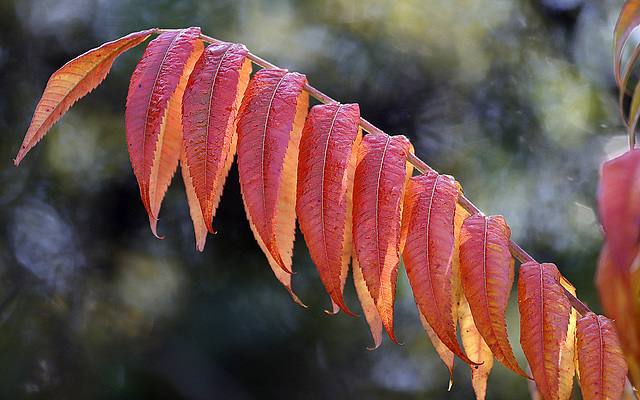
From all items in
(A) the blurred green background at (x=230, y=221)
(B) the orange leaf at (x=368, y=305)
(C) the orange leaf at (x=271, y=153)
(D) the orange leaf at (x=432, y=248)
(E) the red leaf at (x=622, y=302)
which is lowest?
(A) the blurred green background at (x=230, y=221)

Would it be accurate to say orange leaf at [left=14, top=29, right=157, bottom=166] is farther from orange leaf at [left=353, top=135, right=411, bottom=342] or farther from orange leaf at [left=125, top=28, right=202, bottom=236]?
orange leaf at [left=353, top=135, right=411, bottom=342]

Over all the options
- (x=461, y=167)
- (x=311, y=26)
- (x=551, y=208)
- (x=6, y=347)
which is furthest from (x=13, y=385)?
(x=551, y=208)

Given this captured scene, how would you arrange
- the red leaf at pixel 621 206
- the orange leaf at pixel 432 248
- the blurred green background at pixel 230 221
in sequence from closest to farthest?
the red leaf at pixel 621 206 → the orange leaf at pixel 432 248 → the blurred green background at pixel 230 221

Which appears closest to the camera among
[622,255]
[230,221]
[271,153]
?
[622,255]

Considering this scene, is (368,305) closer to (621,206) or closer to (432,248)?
(432,248)

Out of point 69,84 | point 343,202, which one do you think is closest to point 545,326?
point 343,202

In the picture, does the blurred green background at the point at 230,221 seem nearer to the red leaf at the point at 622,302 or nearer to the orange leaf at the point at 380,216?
the orange leaf at the point at 380,216

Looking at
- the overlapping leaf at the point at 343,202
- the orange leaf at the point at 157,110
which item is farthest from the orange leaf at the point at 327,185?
the orange leaf at the point at 157,110
